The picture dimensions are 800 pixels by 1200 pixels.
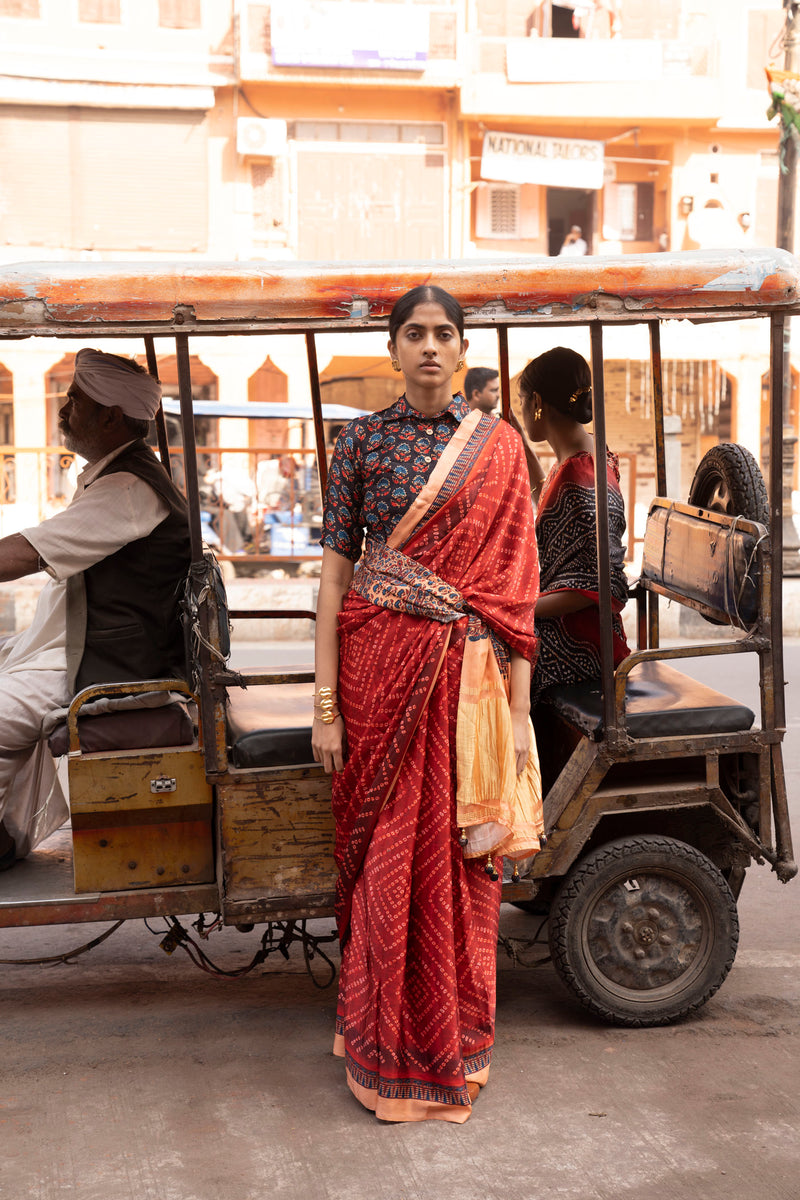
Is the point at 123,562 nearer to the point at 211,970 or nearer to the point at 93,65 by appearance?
the point at 211,970

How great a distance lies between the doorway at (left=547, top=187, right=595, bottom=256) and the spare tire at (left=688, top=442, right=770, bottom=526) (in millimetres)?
20238

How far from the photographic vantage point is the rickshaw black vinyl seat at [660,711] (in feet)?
11.4

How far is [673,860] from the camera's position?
3508 millimetres

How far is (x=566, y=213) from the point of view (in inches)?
935

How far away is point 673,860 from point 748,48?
23483 mm

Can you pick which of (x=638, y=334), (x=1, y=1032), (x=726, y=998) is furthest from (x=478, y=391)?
(x=638, y=334)

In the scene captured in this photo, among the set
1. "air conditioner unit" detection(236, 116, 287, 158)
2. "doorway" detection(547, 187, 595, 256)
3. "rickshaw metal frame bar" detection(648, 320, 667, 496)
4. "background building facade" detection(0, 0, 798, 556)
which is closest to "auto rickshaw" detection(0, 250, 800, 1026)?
"rickshaw metal frame bar" detection(648, 320, 667, 496)

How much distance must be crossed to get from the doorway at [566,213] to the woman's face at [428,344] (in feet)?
69.8

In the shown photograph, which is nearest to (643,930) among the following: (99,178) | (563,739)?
(563,739)

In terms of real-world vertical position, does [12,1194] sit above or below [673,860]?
below

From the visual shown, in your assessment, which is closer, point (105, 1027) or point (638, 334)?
point (105, 1027)

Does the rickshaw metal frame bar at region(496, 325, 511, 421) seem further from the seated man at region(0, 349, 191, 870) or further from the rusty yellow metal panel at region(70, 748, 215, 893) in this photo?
the rusty yellow metal panel at region(70, 748, 215, 893)

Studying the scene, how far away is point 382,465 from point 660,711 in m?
1.11

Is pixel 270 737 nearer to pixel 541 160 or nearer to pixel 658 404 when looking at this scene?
pixel 658 404
